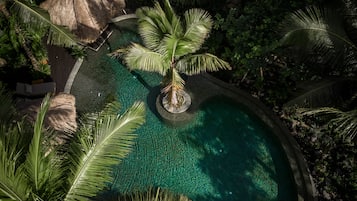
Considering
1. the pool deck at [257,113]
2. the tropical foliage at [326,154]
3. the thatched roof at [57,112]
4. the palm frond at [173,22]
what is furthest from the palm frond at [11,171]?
the tropical foliage at [326,154]

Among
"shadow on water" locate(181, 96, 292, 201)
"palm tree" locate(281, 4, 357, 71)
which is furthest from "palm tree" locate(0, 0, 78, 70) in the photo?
"palm tree" locate(281, 4, 357, 71)

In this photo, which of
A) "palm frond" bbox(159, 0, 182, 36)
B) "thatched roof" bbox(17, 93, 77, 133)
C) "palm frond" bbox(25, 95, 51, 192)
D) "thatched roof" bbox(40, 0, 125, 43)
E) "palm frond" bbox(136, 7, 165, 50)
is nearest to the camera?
"palm frond" bbox(25, 95, 51, 192)

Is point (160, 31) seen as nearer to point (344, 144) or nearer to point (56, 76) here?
point (56, 76)

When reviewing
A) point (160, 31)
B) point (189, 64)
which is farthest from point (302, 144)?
point (160, 31)

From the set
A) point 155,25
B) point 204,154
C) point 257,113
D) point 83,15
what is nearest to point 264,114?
point 257,113

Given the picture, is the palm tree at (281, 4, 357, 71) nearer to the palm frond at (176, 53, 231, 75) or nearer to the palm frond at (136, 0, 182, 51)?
the palm frond at (176, 53, 231, 75)
